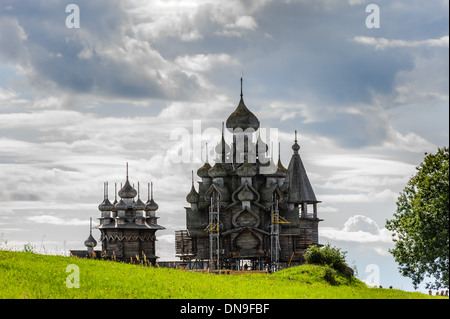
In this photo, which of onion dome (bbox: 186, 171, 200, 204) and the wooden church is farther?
onion dome (bbox: 186, 171, 200, 204)

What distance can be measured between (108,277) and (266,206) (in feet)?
83.5

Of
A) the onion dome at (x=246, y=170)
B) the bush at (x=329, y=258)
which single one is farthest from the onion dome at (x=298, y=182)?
the bush at (x=329, y=258)

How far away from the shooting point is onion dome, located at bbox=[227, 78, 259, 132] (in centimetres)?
4753

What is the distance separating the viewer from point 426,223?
28.1 m

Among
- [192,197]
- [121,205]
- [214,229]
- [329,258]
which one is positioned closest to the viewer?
[329,258]

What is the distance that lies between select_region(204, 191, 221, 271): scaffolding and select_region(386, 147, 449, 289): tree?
1677 cm

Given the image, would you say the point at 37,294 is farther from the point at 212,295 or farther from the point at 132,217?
the point at 132,217

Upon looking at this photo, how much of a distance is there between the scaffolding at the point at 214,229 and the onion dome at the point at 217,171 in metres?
1.47

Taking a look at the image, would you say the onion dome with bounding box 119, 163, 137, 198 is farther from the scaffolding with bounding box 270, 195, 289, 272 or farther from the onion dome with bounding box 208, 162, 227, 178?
the scaffolding with bounding box 270, 195, 289, 272

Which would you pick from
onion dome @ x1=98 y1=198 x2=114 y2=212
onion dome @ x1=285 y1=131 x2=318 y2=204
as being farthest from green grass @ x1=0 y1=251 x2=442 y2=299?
onion dome @ x1=98 y1=198 x2=114 y2=212

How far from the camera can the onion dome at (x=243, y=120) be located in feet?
156

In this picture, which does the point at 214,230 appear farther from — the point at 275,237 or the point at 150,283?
the point at 150,283

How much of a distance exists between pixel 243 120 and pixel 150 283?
2800cm

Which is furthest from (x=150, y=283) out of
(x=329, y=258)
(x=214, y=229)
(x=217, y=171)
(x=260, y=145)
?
(x=260, y=145)
